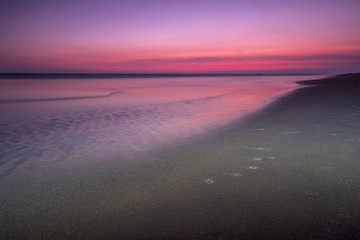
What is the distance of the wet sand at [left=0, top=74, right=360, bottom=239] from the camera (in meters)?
2.91

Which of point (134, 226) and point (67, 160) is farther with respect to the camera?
point (67, 160)

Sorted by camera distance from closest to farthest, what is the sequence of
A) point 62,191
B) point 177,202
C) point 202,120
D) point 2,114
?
point 177,202, point 62,191, point 202,120, point 2,114

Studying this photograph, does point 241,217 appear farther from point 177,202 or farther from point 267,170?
point 267,170

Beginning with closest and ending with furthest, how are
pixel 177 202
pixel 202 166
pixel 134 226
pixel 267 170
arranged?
pixel 134 226
pixel 177 202
pixel 267 170
pixel 202 166

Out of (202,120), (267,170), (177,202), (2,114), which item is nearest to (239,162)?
(267,170)

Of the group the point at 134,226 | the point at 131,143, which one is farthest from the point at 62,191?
the point at 131,143

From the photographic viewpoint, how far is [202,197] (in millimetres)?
3666

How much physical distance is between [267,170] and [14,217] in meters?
3.80

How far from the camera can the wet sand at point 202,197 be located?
2.91m

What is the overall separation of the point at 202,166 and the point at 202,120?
5.60m

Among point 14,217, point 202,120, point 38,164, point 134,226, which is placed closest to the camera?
point 134,226

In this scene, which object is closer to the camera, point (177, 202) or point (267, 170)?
point (177, 202)

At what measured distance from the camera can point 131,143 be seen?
22.9ft

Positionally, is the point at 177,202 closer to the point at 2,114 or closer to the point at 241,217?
the point at 241,217
